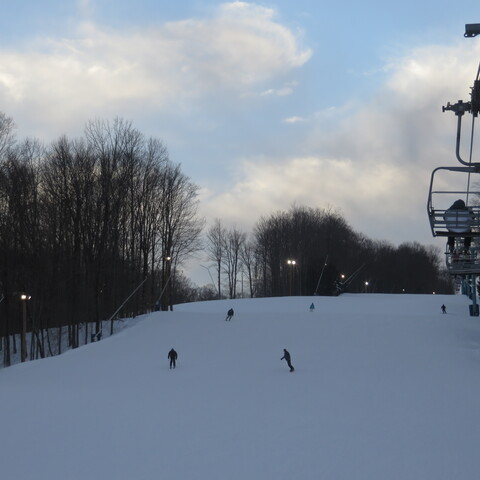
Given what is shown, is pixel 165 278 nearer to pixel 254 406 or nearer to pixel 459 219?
pixel 254 406

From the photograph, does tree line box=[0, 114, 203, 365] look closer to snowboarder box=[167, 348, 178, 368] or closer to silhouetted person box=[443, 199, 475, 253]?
snowboarder box=[167, 348, 178, 368]

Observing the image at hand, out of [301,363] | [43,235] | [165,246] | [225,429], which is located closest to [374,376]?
[301,363]

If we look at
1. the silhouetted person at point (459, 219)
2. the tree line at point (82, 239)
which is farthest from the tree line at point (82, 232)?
the silhouetted person at point (459, 219)

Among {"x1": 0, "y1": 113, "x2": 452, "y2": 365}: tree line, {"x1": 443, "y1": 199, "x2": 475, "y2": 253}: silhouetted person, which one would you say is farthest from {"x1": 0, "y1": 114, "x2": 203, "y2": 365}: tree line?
{"x1": 443, "y1": 199, "x2": 475, "y2": 253}: silhouetted person

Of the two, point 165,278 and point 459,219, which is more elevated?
point 459,219

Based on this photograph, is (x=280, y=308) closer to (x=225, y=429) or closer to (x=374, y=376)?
(x=374, y=376)

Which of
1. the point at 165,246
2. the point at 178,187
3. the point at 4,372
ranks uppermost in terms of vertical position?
the point at 178,187

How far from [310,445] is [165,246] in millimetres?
33569

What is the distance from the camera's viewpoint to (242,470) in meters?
12.5

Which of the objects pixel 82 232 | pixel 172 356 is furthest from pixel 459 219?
pixel 82 232

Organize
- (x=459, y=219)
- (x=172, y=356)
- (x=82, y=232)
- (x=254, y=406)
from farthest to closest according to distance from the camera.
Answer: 1. (x=82, y=232)
2. (x=172, y=356)
3. (x=254, y=406)
4. (x=459, y=219)

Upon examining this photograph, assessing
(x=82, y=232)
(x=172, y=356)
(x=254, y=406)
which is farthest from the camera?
(x=82, y=232)

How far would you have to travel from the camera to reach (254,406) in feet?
59.4

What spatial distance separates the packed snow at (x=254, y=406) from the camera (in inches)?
508
